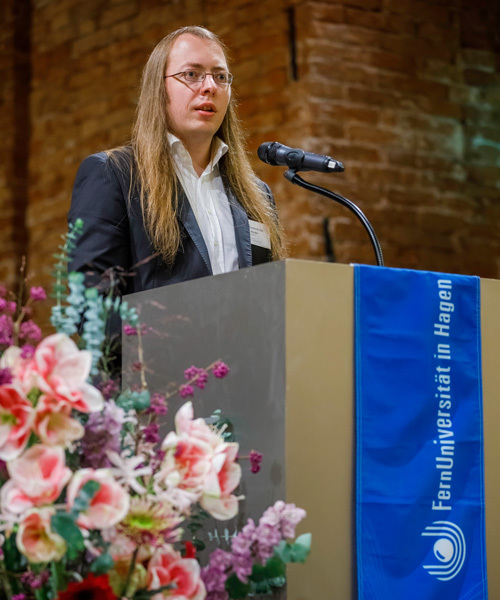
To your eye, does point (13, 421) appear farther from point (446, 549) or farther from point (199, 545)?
point (446, 549)

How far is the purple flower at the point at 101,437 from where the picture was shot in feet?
3.72

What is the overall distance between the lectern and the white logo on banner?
0.40 ft

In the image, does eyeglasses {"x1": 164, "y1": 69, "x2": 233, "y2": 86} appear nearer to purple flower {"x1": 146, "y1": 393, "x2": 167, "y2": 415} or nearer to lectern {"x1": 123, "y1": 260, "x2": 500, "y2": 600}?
lectern {"x1": 123, "y1": 260, "x2": 500, "y2": 600}

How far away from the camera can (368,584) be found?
1.36 meters

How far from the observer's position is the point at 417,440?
56.0 inches

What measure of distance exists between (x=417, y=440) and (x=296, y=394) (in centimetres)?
20

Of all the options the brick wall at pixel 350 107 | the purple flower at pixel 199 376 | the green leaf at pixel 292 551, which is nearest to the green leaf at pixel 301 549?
the green leaf at pixel 292 551

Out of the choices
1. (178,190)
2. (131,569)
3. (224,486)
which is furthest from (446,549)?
(178,190)

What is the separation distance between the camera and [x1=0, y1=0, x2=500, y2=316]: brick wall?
3383mm

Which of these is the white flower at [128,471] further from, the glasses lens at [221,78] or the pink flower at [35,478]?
the glasses lens at [221,78]

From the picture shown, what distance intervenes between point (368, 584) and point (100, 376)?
17.1 inches

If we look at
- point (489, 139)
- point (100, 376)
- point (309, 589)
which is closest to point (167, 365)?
point (100, 376)

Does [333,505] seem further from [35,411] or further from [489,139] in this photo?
[489,139]

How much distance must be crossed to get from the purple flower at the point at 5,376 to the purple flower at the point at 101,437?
11 centimetres
